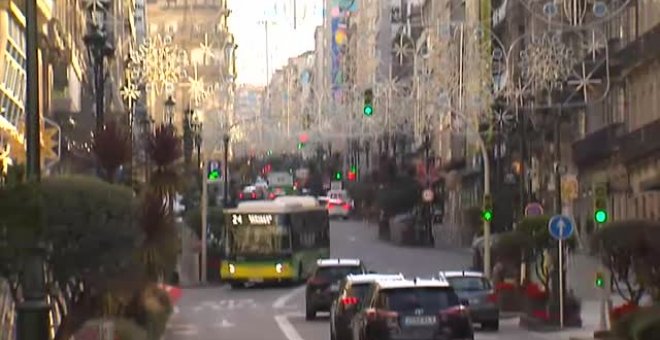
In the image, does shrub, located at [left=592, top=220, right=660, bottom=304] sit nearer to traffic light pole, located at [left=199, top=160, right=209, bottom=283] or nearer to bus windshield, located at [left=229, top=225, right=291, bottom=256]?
bus windshield, located at [left=229, top=225, right=291, bottom=256]

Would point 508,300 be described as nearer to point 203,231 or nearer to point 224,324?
point 224,324

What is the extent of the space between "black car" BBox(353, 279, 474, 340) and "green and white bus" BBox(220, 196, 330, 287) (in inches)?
1319

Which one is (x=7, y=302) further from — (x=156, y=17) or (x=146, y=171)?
(x=156, y=17)

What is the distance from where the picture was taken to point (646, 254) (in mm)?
28625

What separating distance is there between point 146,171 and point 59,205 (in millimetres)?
14596

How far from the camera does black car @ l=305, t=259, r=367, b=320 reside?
42094 mm

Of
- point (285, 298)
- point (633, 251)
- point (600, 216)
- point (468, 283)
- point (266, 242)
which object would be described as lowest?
point (285, 298)

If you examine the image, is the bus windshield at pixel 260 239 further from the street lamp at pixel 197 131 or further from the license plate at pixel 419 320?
the license plate at pixel 419 320

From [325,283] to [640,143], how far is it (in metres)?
21.8

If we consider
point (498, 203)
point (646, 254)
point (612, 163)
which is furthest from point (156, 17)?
point (646, 254)

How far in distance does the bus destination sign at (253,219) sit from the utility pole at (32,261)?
4122 cm

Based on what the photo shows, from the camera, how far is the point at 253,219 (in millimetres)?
58781

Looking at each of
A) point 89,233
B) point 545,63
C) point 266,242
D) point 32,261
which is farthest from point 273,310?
point 32,261

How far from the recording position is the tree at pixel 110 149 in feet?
88.9
